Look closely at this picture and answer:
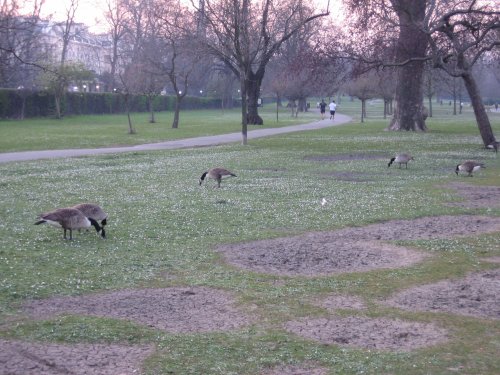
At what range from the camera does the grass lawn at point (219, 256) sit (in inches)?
234

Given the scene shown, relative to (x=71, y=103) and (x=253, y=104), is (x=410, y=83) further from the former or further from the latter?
(x=71, y=103)

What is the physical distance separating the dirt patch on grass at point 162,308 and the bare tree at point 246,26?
2451cm

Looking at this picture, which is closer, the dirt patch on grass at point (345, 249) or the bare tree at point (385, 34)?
the dirt patch on grass at point (345, 249)

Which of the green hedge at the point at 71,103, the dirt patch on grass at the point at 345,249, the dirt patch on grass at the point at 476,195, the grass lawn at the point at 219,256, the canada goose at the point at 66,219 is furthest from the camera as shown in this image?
the green hedge at the point at 71,103

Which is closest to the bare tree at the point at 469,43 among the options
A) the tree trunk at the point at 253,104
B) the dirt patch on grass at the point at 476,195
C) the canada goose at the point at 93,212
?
the dirt patch on grass at the point at 476,195

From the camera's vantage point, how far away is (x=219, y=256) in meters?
9.77

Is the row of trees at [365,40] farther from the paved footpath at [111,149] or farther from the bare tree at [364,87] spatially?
the bare tree at [364,87]

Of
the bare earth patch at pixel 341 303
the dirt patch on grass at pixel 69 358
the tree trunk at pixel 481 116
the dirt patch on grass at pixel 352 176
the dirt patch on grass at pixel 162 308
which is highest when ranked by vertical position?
the tree trunk at pixel 481 116

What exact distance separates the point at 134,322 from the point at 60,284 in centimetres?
170

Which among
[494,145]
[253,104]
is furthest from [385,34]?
[253,104]

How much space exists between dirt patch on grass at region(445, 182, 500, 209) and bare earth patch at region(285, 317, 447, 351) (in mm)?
8396

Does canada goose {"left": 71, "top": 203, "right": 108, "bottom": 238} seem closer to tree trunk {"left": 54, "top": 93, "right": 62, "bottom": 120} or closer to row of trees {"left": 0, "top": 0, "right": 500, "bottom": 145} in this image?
row of trees {"left": 0, "top": 0, "right": 500, "bottom": 145}

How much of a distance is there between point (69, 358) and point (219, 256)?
4.19 meters

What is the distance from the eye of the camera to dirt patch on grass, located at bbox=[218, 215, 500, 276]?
9258 mm
